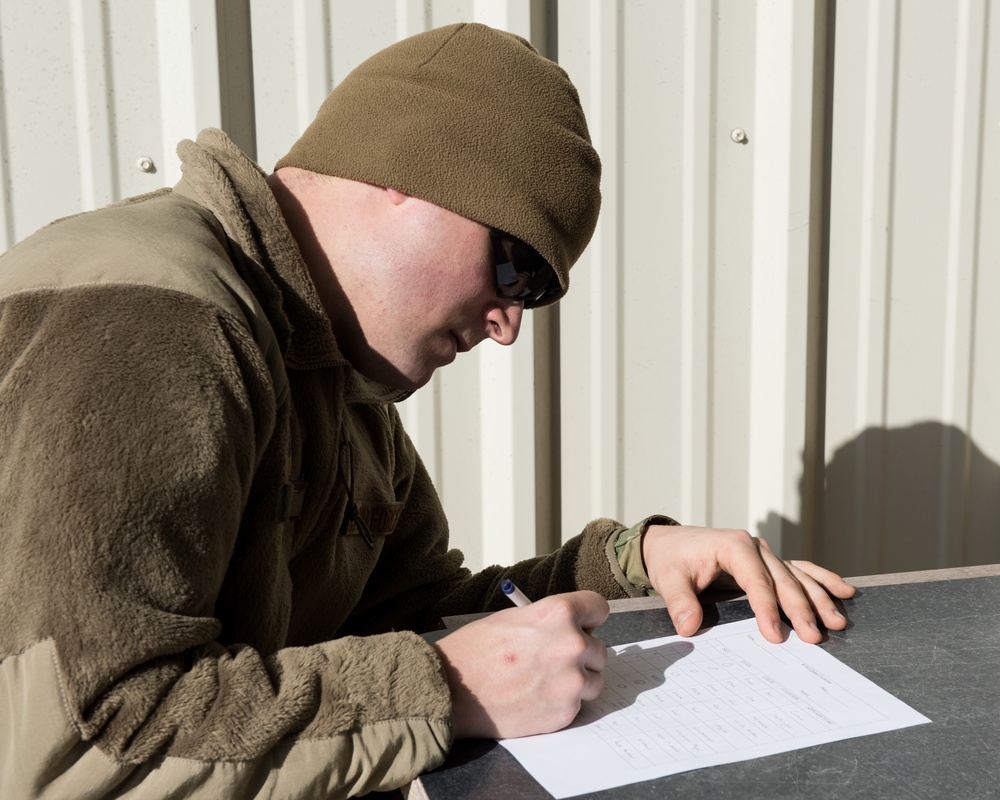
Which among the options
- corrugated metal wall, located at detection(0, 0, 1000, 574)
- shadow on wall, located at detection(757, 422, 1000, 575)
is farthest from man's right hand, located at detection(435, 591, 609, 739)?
shadow on wall, located at detection(757, 422, 1000, 575)

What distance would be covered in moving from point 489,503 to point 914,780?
171cm

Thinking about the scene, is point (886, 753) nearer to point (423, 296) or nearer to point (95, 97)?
point (423, 296)

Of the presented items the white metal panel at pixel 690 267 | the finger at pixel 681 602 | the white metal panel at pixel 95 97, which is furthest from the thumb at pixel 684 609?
the white metal panel at pixel 95 97

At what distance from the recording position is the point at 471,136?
137 cm

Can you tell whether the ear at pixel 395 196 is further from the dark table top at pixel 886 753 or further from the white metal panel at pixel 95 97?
the white metal panel at pixel 95 97

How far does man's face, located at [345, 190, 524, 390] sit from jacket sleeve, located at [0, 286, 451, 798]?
1.23 ft

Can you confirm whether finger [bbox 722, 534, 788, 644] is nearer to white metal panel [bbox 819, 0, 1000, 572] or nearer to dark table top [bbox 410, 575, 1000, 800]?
dark table top [bbox 410, 575, 1000, 800]

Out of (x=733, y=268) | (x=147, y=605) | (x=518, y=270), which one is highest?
(x=518, y=270)

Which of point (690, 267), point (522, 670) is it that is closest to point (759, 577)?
point (522, 670)

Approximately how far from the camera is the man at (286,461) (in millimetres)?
890

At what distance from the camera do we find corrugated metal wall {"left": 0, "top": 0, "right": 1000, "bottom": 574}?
2.40 metres

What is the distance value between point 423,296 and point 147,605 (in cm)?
61

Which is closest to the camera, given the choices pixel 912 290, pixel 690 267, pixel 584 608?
pixel 584 608

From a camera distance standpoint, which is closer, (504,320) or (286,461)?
(286,461)
